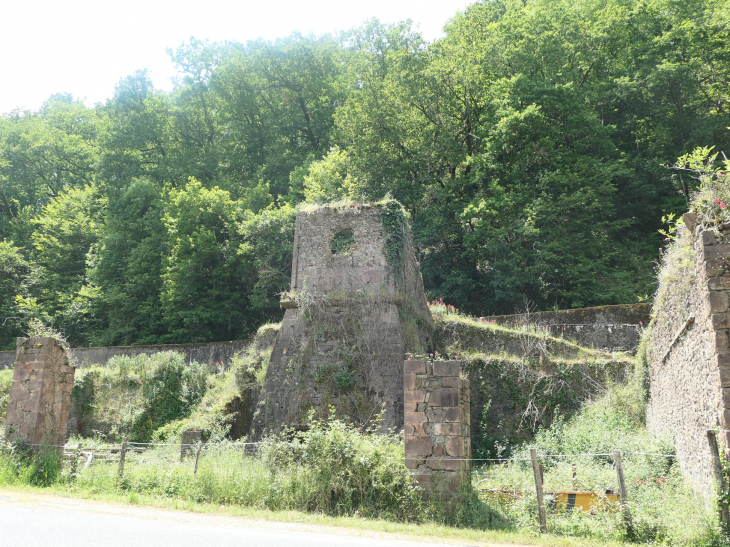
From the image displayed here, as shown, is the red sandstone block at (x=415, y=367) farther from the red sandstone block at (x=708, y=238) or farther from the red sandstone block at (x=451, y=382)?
the red sandstone block at (x=708, y=238)

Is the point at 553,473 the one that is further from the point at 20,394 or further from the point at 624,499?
the point at 20,394

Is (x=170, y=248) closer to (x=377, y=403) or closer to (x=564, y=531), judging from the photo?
(x=377, y=403)

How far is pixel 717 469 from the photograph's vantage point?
6.19 m

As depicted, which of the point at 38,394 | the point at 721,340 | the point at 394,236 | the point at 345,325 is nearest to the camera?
the point at 721,340

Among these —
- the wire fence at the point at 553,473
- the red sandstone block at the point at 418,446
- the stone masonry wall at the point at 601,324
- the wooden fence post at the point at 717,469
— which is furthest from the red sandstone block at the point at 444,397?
the stone masonry wall at the point at 601,324

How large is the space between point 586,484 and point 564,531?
1602 mm

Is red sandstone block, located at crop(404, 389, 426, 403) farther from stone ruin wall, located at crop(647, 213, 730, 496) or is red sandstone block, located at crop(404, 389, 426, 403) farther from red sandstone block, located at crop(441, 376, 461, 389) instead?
stone ruin wall, located at crop(647, 213, 730, 496)

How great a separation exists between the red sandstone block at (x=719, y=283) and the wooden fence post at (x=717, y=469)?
1.67 meters

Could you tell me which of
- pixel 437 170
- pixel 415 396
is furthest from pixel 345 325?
pixel 437 170

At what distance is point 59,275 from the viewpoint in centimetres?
3478

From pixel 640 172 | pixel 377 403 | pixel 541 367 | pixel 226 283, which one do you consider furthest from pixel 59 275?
pixel 640 172

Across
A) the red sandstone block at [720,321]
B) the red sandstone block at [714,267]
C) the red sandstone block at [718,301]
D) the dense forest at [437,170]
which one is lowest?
the red sandstone block at [720,321]

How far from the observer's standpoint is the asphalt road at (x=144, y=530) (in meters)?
5.89

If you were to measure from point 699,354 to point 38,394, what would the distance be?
12005 millimetres
